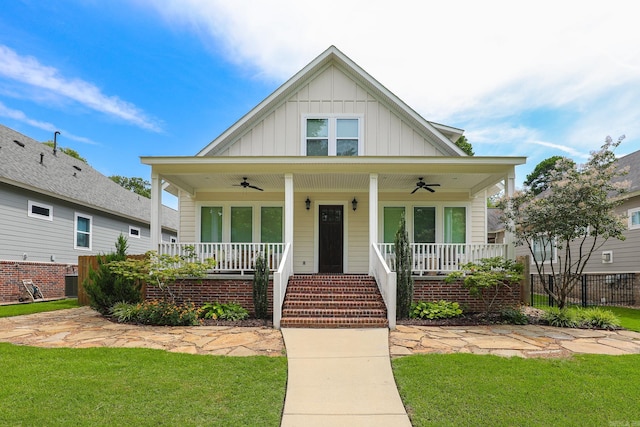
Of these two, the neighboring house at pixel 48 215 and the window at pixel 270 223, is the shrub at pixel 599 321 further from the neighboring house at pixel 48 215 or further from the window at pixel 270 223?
the neighboring house at pixel 48 215

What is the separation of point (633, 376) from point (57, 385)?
6.76m

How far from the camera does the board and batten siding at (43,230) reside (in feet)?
37.4

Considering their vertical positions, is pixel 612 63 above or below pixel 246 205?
above

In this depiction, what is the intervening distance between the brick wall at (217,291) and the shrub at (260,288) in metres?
0.53

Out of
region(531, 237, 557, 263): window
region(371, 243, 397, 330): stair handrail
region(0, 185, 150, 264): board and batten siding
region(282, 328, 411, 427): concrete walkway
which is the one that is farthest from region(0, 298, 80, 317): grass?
region(531, 237, 557, 263): window

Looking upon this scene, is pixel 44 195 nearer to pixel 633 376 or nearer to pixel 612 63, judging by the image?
pixel 633 376

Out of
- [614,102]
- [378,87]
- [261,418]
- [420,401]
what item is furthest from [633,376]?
[614,102]

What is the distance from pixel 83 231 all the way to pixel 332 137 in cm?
1050

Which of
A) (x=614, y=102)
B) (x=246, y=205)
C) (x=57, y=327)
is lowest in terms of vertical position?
(x=57, y=327)

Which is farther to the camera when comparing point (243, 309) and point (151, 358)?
point (243, 309)

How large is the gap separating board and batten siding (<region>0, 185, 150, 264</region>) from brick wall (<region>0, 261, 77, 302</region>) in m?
0.20

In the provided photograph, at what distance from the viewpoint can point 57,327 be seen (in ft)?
24.5

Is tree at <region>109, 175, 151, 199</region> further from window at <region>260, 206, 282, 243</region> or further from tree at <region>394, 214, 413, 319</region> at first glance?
tree at <region>394, 214, 413, 319</region>

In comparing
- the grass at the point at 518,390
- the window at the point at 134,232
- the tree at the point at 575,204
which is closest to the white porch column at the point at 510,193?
the tree at the point at 575,204
